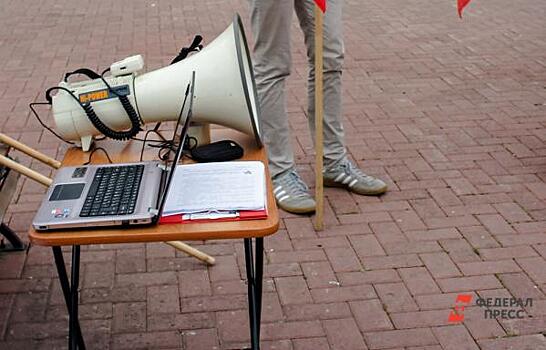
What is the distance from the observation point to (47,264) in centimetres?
347

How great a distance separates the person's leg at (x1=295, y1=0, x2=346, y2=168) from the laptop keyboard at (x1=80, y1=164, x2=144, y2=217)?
1.73 meters

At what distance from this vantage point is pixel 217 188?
7.26 feet

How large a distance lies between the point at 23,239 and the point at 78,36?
414cm

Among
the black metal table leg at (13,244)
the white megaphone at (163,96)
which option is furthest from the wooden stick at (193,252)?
the white megaphone at (163,96)

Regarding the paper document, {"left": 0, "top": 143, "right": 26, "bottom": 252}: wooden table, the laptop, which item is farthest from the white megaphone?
{"left": 0, "top": 143, "right": 26, "bottom": 252}: wooden table

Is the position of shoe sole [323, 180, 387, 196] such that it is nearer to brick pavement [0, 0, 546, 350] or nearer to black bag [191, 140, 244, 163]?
brick pavement [0, 0, 546, 350]

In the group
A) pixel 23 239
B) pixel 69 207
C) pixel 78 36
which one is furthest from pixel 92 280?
pixel 78 36

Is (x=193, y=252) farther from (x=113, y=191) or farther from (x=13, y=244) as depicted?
(x=113, y=191)

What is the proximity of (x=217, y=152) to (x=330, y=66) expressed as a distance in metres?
1.53

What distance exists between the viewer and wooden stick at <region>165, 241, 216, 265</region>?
10.7 feet

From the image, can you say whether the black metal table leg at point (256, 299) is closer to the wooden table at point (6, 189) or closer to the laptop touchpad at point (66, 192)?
the laptop touchpad at point (66, 192)

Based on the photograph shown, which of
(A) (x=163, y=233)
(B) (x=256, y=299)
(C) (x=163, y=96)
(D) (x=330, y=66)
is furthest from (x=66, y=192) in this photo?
(D) (x=330, y=66)

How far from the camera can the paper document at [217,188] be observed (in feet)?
6.87

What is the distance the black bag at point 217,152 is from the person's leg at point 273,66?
3.17ft
